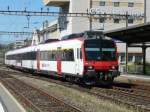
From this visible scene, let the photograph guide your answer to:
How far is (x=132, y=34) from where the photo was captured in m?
39.8

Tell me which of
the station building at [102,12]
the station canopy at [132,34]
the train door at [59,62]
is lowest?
the train door at [59,62]

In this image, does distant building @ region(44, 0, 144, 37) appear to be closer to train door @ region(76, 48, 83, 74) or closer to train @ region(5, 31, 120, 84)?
train @ region(5, 31, 120, 84)

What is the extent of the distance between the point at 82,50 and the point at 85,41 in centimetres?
54

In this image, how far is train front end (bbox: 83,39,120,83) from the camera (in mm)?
27234

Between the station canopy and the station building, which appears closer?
the station canopy

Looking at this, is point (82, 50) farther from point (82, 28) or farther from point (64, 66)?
point (82, 28)

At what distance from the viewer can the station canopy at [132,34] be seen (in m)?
35.2

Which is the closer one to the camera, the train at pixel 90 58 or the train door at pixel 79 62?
the train at pixel 90 58

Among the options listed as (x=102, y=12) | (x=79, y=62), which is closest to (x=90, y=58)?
(x=79, y=62)

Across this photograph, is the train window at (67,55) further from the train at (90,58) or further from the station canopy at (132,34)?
the station canopy at (132,34)

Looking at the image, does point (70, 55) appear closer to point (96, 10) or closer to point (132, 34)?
point (132, 34)

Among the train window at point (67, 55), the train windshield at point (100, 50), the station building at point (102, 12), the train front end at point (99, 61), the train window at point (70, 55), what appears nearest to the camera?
the train front end at point (99, 61)

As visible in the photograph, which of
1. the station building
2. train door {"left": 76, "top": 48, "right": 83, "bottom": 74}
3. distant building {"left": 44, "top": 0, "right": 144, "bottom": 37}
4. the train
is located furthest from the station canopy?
distant building {"left": 44, "top": 0, "right": 144, "bottom": 37}

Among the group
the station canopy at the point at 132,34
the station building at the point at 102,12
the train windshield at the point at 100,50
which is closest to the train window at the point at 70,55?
the train windshield at the point at 100,50
